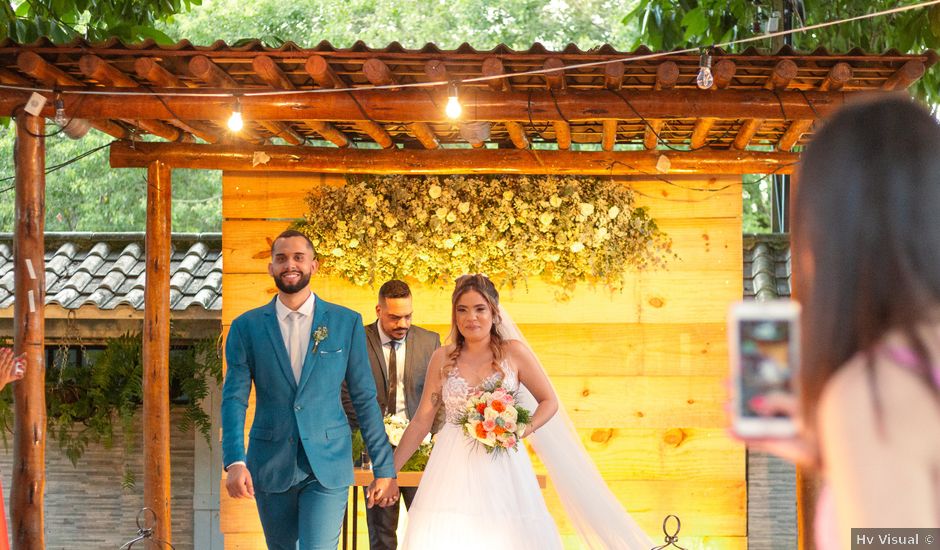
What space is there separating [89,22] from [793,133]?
196 inches

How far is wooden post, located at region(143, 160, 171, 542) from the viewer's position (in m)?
8.19

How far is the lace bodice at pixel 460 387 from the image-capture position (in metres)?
6.45

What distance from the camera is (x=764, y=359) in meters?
0.96

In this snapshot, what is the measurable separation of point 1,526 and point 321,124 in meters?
3.29

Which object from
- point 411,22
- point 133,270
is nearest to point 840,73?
point 133,270

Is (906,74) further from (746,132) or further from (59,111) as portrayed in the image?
(59,111)

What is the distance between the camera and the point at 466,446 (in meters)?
6.50

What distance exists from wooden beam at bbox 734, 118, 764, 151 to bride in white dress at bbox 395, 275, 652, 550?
6.68 feet

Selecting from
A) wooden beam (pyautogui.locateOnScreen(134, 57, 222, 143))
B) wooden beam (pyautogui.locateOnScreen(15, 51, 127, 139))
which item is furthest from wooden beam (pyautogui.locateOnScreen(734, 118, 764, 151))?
wooden beam (pyautogui.locateOnScreen(15, 51, 127, 139))

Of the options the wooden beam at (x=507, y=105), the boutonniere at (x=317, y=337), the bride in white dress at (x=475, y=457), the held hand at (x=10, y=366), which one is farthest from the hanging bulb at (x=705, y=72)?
the held hand at (x=10, y=366)

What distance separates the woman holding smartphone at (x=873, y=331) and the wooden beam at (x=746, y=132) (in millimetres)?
6061

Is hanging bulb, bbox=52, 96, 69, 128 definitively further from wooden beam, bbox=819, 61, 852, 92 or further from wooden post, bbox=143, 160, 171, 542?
wooden beam, bbox=819, 61, 852, 92

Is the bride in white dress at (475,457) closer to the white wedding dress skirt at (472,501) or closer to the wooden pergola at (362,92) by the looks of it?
the white wedding dress skirt at (472,501)

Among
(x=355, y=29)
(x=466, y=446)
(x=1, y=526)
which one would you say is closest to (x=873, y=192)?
(x=1, y=526)
